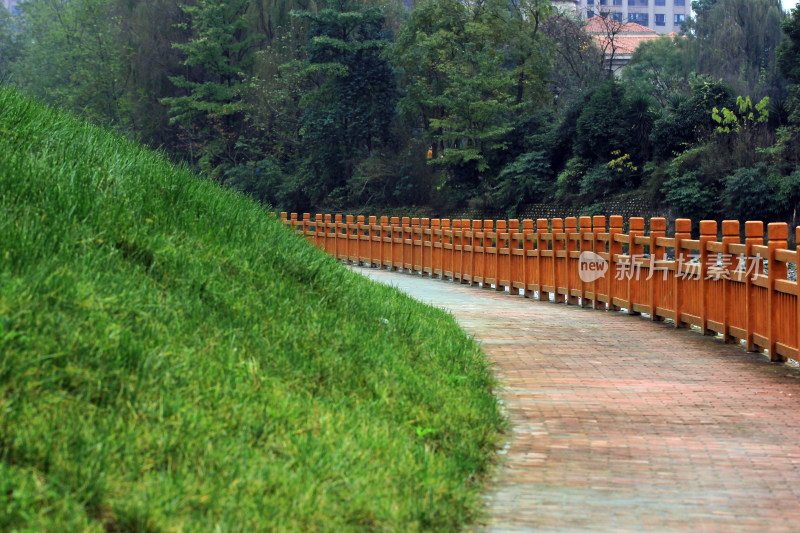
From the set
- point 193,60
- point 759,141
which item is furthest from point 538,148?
point 193,60

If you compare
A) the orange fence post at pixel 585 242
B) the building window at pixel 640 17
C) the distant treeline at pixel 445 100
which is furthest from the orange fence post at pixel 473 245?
the building window at pixel 640 17

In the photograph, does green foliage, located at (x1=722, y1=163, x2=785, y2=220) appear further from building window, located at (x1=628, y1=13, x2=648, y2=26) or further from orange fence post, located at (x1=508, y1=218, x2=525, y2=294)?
building window, located at (x1=628, y1=13, x2=648, y2=26)

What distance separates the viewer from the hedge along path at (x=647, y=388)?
536 centimetres

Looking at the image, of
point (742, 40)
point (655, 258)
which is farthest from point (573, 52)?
point (655, 258)

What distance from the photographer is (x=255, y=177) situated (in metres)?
59.6

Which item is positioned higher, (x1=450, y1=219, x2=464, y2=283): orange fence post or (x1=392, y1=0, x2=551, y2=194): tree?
(x1=392, y1=0, x2=551, y2=194): tree

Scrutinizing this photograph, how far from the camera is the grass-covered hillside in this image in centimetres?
424

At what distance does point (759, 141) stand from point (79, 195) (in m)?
34.8

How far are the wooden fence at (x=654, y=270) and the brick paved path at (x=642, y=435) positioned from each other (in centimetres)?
49

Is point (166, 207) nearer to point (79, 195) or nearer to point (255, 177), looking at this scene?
point (79, 195)

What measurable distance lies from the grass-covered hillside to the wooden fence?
3442 millimetres

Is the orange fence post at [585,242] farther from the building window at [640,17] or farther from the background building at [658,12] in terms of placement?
the background building at [658,12]

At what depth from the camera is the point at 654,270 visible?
13.7 meters

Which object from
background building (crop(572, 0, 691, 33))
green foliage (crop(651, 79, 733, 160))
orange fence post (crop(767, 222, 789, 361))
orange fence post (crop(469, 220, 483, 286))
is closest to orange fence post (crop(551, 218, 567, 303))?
orange fence post (crop(469, 220, 483, 286))
